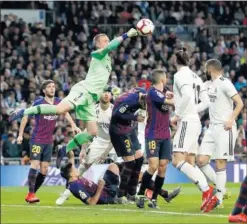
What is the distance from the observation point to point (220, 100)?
17656mm

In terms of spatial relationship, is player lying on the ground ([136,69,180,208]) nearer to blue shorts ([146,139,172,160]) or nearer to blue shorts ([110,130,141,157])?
blue shorts ([146,139,172,160])

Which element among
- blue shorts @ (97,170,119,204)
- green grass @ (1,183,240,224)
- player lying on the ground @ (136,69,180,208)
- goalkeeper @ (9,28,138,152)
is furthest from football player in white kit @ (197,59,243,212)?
blue shorts @ (97,170,119,204)

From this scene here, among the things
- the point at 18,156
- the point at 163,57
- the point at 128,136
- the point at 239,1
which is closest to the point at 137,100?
the point at 128,136

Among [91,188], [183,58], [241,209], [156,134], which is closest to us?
[241,209]

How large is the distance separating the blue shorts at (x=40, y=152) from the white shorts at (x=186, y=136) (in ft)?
13.6

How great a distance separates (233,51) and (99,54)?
23278 millimetres

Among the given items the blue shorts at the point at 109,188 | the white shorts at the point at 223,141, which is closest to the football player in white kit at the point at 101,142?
the blue shorts at the point at 109,188

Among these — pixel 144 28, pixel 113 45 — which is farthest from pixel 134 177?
pixel 144 28

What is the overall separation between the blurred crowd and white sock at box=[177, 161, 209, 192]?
13.6m

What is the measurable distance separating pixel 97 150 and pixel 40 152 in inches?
44.4

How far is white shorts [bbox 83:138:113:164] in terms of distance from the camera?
20.5 metres

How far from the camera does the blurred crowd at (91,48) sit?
109 ft

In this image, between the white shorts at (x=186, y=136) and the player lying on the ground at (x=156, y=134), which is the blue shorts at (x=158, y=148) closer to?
the player lying on the ground at (x=156, y=134)

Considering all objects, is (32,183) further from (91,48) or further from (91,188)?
(91,48)
